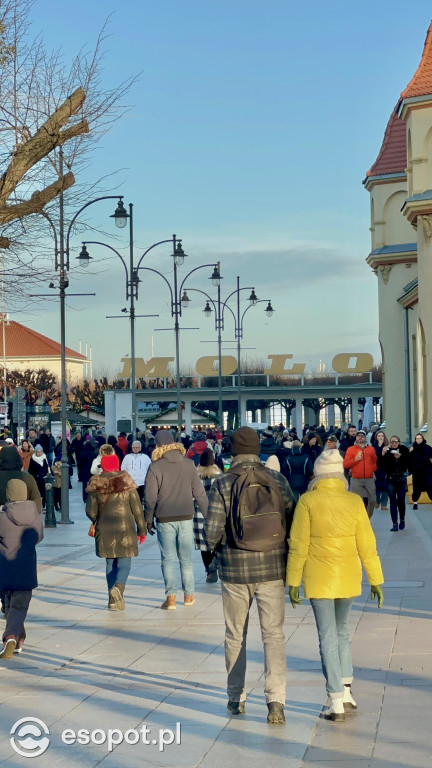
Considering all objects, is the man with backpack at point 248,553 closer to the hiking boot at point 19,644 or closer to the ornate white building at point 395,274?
the hiking boot at point 19,644

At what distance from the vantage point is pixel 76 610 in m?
12.9

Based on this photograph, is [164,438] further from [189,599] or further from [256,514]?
[256,514]

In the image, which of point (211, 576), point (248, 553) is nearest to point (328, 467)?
point (248, 553)

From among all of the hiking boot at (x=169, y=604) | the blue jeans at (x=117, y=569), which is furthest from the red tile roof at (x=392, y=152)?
the hiking boot at (x=169, y=604)

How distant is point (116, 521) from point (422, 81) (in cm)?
1974

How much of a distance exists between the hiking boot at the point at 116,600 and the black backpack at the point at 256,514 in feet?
17.2

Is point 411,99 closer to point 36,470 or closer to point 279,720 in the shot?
point 36,470

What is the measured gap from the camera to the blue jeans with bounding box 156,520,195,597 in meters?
12.8

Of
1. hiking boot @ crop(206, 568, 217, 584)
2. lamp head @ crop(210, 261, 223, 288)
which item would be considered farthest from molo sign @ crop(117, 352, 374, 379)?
hiking boot @ crop(206, 568, 217, 584)

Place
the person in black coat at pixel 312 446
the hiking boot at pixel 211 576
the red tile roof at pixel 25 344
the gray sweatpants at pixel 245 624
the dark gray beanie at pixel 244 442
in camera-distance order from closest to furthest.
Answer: the gray sweatpants at pixel 245 624, the dark gray beanie at pixel 244 442, the hiking boot at pixel 211 576, the person in black coat at pixel 312 446, the red tile roof at pixel 25 344

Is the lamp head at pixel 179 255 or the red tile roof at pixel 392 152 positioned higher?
the red tile roof at pixel 392 152

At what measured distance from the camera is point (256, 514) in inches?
305

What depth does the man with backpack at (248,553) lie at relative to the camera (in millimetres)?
7719

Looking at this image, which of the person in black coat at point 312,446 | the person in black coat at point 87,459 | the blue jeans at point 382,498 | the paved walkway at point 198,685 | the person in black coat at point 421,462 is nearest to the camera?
the paved walkway at point 198,685
